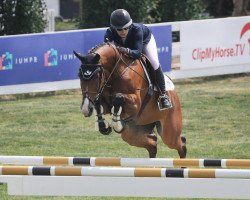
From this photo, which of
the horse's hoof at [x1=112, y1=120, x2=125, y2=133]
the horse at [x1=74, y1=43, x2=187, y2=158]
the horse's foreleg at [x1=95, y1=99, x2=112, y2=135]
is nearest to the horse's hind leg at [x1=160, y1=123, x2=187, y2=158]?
the horse at [x1=74, y1=43, x2=187, y2=158]

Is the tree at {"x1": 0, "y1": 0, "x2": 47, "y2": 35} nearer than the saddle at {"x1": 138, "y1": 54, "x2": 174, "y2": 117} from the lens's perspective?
No

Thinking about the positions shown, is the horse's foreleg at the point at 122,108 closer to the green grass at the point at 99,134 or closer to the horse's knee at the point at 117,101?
the horse's knee at the point at 117,101

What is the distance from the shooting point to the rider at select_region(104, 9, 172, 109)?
9.84 meters

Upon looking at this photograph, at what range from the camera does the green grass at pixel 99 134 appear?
43.5 ft

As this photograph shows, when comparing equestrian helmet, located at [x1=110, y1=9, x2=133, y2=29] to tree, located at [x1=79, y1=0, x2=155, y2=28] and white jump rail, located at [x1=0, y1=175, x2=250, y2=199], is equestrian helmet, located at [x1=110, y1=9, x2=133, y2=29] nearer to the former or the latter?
white jump rail, located at [x1=0, y1=175, x2=250, y2=199]

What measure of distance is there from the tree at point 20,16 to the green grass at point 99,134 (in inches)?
111

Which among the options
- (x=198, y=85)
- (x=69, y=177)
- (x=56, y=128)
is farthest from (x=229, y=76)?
(x=69, y=177)

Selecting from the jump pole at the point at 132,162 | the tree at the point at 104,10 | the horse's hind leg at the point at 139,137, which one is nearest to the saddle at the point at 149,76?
the horse's hind leg at the point at 139,137

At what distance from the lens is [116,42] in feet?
33.2

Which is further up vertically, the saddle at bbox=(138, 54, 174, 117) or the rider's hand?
the rider's hand

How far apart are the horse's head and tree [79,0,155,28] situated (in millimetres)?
12629

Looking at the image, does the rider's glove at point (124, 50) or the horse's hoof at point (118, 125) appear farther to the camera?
the rider's glove at point (124, 50)

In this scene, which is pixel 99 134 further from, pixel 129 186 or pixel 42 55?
pixel 129 186

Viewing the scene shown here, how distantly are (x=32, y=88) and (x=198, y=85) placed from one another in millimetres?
4367
